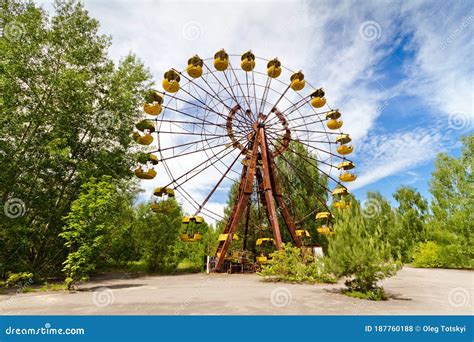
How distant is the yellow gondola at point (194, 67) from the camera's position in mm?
16938

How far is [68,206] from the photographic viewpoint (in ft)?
50.5

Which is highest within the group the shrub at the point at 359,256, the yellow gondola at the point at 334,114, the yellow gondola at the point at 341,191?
the yellow gondola at the point at 334,114

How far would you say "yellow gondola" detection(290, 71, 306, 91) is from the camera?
1838 cm

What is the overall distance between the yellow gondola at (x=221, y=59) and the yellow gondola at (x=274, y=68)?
145 inches

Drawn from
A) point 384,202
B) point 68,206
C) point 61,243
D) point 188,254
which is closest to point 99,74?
point 68,206

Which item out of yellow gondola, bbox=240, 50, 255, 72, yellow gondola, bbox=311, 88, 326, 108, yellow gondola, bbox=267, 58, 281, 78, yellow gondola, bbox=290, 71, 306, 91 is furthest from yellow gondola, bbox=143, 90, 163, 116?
yellow gondola, bbox=311, 88, 326, 108

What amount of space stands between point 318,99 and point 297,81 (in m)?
2.05

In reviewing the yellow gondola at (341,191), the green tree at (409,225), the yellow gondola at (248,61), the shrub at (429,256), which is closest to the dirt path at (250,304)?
the yellow gondola at (341,191)

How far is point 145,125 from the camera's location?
54.4 feet

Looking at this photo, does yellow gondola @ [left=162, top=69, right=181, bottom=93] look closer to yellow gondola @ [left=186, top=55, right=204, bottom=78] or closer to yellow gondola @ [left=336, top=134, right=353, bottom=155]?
yellow gondola @ [left=186, top=55, right=204, bottom=78]

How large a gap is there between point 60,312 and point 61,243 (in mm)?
12048

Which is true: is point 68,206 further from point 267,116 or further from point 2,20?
point 267,116

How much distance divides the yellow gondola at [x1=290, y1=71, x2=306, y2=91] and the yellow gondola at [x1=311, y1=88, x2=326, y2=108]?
1.30 metres

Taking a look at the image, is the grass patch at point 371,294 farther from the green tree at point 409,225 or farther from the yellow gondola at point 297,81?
the green tree at point 409,225
